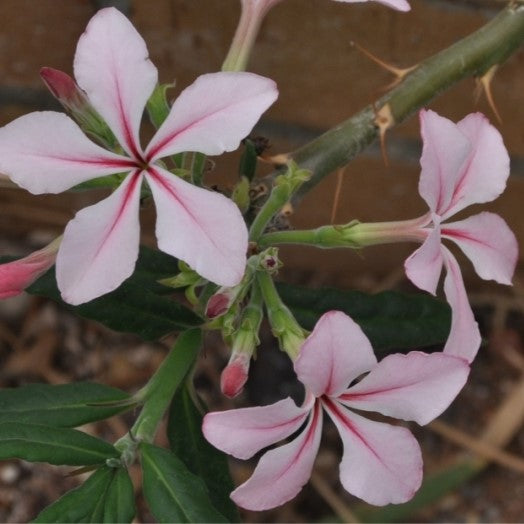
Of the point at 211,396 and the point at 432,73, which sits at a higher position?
the point at 432,73

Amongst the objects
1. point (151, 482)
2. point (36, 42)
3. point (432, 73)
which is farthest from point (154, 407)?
point (36, 42)

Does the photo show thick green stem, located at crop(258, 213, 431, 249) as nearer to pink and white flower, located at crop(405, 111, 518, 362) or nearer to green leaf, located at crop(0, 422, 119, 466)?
pink and white flower, located at crop(405, 111, 518, 362)

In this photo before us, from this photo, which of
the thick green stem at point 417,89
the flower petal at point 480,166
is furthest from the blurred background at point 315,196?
the flower petal at point 480,166

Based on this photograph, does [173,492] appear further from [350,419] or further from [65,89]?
[65,89]

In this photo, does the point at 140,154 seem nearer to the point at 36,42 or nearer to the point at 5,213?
the point at 36,42

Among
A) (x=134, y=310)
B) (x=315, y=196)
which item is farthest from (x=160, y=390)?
(x=315, y=196)

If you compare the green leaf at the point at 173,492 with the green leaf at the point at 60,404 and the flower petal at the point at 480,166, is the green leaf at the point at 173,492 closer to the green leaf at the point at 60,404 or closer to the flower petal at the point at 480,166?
the green leaf at the point at 60,404
